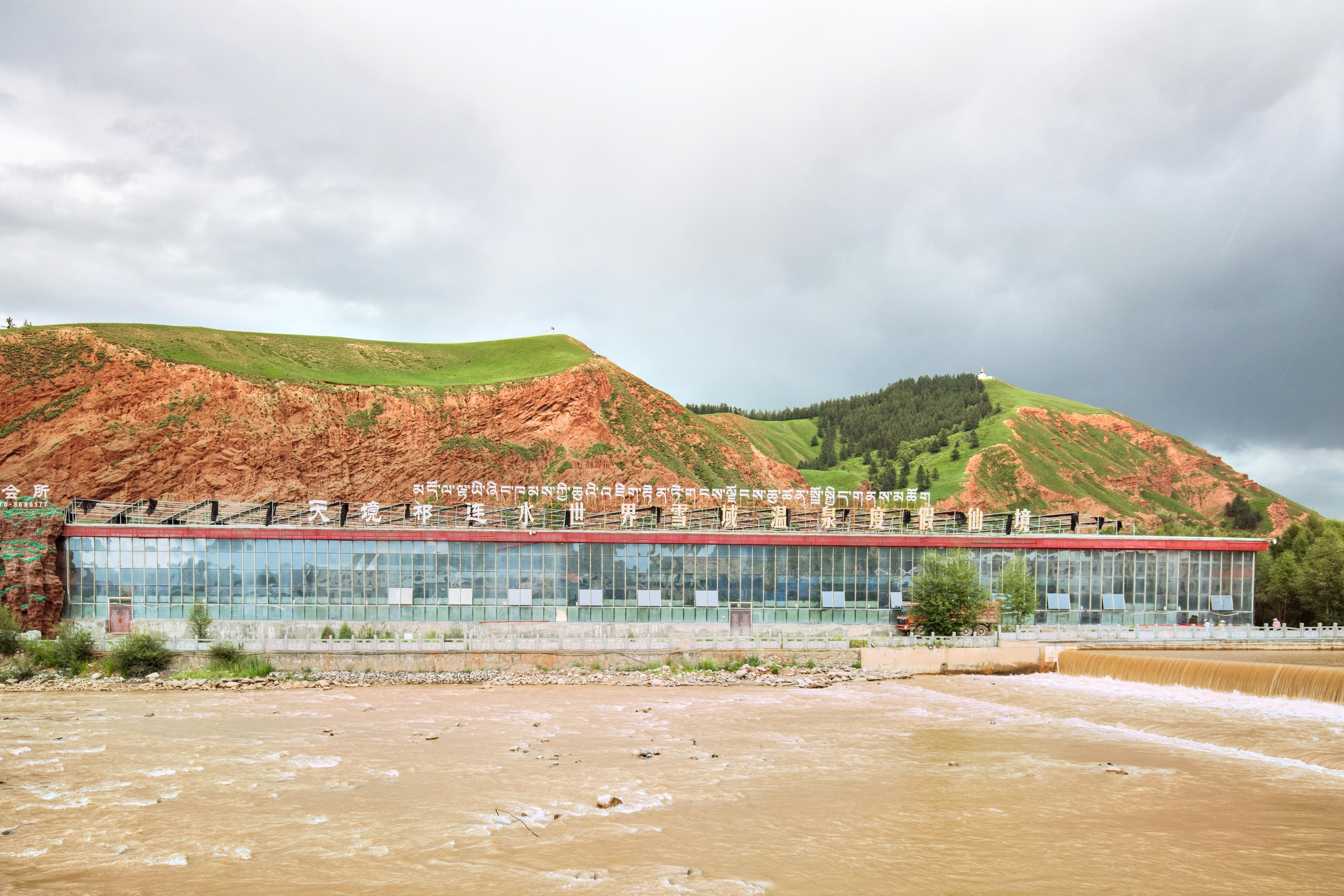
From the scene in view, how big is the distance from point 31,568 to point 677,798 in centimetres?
5676

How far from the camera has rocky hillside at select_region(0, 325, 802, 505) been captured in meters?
92.7

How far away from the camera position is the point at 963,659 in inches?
2152

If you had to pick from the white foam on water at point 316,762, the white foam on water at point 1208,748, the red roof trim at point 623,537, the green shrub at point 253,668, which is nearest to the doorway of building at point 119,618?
the red roof trim at point 623,537

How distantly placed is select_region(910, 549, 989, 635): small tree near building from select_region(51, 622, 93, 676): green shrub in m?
54.7

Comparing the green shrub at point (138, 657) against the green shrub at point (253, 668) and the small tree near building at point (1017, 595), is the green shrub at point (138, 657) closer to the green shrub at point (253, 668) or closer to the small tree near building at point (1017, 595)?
the green shrub at point (253, 668)

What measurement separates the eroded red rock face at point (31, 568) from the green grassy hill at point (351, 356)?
48.4 m

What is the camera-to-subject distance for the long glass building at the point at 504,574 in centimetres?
6172

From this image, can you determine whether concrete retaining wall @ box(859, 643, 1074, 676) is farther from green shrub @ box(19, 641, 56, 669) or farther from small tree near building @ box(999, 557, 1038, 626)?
green shrub @ box(19, 641, 56, 669)

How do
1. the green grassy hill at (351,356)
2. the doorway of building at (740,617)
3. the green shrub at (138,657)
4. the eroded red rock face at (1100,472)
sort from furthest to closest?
1. the eroded red rock face at (1100,472)
2. the green grassy hill at (351,356)
3. the doorway of building at (740,617)
4. the green shrub at (138,657)

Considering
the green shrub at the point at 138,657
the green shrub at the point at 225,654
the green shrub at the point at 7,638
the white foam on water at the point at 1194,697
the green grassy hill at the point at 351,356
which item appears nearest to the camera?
the white foam on water at the point at 1194,697

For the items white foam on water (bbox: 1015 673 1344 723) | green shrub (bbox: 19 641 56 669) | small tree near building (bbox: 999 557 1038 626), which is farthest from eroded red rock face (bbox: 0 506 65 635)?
small tree near building (bbox: 999 557 1038 626)

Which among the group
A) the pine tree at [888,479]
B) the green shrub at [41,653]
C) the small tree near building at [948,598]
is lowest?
the green shrub at [41,653]

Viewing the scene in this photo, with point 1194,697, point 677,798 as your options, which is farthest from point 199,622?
point 1194,697

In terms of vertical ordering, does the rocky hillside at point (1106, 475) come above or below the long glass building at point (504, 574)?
above
